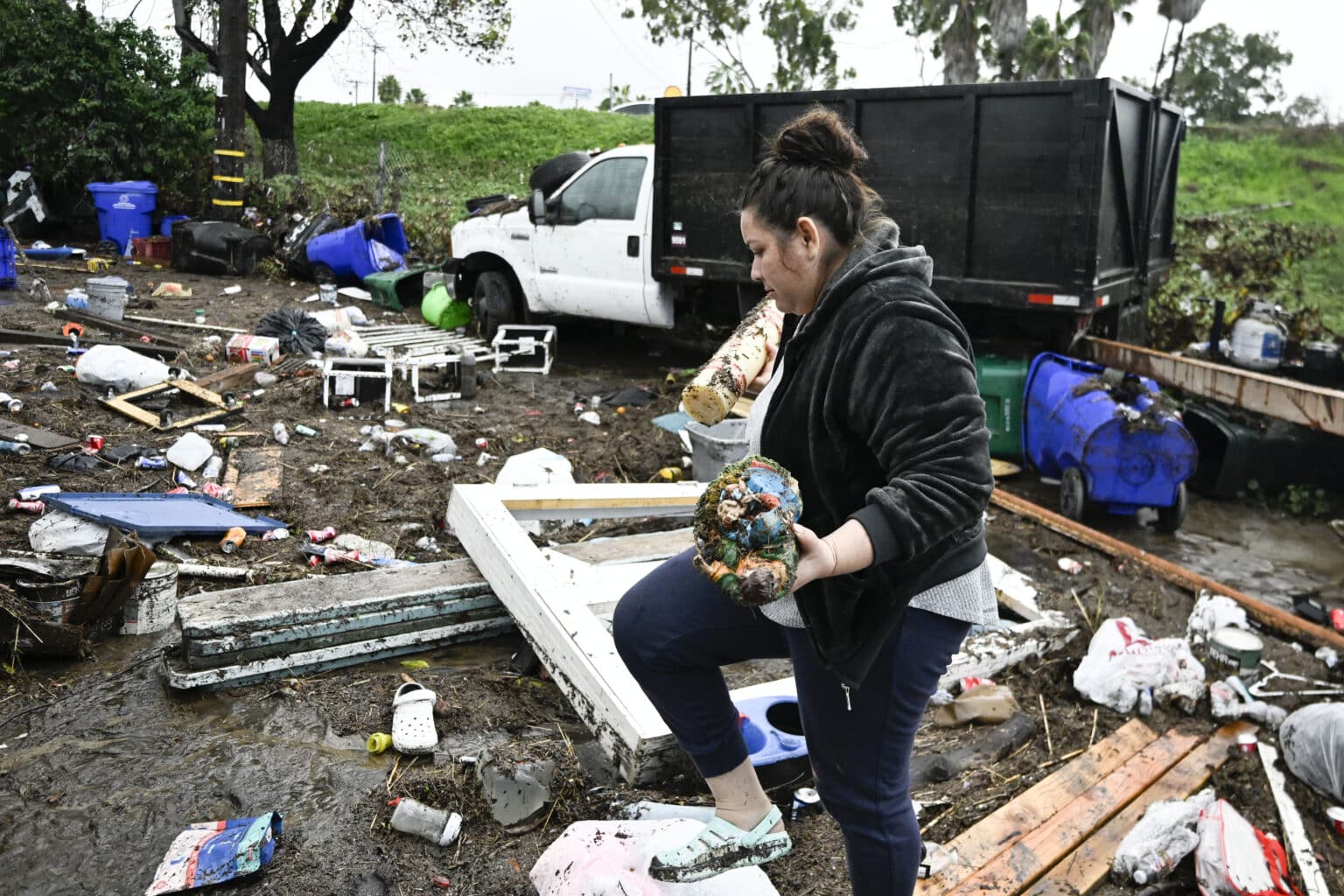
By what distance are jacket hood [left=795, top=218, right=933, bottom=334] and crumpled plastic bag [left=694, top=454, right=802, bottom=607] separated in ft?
1.15

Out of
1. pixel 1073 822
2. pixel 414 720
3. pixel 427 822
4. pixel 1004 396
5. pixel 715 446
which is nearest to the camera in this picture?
pixel 427 822

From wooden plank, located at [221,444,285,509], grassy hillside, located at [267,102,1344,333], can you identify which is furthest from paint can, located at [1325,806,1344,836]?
grassy hillside, located at [267,102,1344,333]

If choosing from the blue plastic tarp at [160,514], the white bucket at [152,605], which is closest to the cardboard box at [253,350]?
the blue plastic tarp at [160,514]

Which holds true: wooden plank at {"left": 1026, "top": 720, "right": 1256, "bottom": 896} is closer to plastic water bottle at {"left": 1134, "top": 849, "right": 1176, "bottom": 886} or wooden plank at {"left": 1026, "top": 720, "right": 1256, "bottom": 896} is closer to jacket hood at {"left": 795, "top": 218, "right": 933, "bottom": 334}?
plastic water bottle at {"left": 1134, "top": 849, "right": 1176, "bottom": 886}

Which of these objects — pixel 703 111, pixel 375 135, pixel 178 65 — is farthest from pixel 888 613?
pixel 375 135

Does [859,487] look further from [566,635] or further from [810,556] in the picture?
[566,635]

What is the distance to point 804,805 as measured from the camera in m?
2.88

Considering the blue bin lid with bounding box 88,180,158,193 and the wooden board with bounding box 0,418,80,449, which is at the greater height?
the blue bin lid with bounding box 88,180,158,193

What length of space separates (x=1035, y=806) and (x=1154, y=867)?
35cm

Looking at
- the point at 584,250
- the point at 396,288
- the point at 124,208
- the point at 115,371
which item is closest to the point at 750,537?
the point at 115,371

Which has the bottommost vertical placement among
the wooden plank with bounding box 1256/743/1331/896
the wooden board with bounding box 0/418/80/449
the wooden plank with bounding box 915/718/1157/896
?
the wooden plank with bounding box 1256/743/1331/896

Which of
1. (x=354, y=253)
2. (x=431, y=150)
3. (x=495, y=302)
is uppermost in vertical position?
(x=431, y=150)

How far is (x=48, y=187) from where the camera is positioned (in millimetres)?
15156

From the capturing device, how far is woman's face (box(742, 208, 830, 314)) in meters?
1.85
